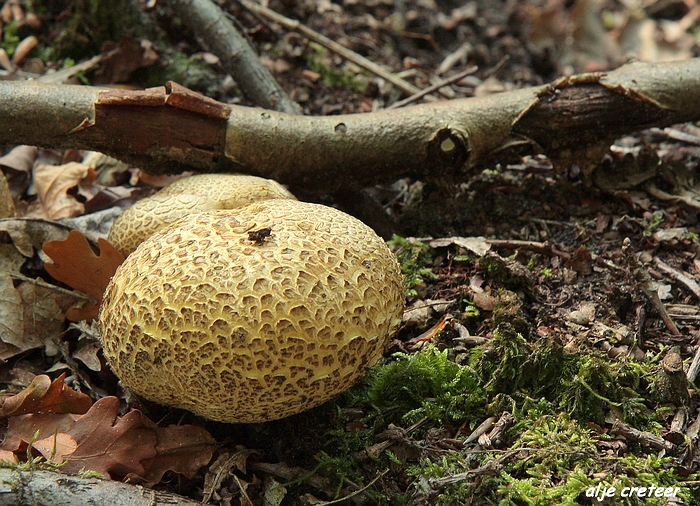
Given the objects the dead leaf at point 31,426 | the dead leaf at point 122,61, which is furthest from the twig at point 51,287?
the dead leaf at point 122,61

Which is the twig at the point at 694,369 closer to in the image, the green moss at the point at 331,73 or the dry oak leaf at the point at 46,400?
the dry oak leaf at the point at 46,400

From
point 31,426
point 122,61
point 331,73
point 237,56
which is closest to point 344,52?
point 331,73

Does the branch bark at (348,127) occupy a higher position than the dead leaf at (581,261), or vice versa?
the branch bark at (348,127)

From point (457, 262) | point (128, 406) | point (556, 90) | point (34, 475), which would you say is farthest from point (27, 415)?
point (556, 90)

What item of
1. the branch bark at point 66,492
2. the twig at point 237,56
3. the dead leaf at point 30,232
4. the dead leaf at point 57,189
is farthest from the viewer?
the twig at point 237,56

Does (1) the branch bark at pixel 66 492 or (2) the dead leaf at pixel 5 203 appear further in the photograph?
(2) the dead leaf at pixel 5 203

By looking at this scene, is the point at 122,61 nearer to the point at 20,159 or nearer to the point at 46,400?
the point at 20,159

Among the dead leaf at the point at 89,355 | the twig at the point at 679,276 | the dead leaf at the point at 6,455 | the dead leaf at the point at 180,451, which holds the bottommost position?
the dead leaf at the point at 180,451
